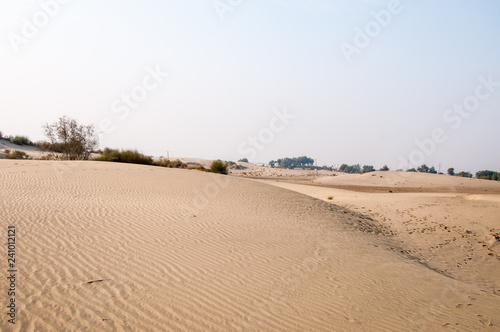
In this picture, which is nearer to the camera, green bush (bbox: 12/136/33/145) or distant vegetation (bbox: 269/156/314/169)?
green bush (bbox: 12/136/33/145)

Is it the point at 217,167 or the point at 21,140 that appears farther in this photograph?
the point at 21,140

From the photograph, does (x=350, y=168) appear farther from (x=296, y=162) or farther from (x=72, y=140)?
(x=72, y=140)

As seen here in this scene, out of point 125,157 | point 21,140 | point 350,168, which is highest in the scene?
point 350,168

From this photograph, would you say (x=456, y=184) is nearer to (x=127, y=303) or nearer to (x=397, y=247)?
(x=397, y=247)

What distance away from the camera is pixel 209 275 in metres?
5.29

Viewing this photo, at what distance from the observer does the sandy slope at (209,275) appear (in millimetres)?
3977

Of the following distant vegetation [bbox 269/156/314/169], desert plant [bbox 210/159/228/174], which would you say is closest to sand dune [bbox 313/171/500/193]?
desert plant [bbox 210/159/228/174]

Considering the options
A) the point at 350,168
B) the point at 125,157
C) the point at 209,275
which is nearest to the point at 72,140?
the point at 125,157

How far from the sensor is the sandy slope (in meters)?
3.98

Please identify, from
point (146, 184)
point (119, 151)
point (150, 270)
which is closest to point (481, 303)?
point (150, 270)

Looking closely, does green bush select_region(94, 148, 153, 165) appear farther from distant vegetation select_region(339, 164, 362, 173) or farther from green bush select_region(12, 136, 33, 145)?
distant vegetation select_region(339, 164, 362, 173)

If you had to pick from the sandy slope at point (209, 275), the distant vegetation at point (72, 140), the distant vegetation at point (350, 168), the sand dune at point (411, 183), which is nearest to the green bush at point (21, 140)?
the distant vegetation at point (72, 140)

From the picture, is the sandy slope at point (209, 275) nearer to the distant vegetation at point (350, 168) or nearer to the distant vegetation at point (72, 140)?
the distant vegetation at point (72, 140)

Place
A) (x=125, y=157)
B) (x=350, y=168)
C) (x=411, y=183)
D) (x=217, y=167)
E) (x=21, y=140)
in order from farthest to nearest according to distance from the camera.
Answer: (x=350, y=168) → (x=21, y=140) → (x=411, y=183) → (x=217, y=167) → (x=125, y=157)
